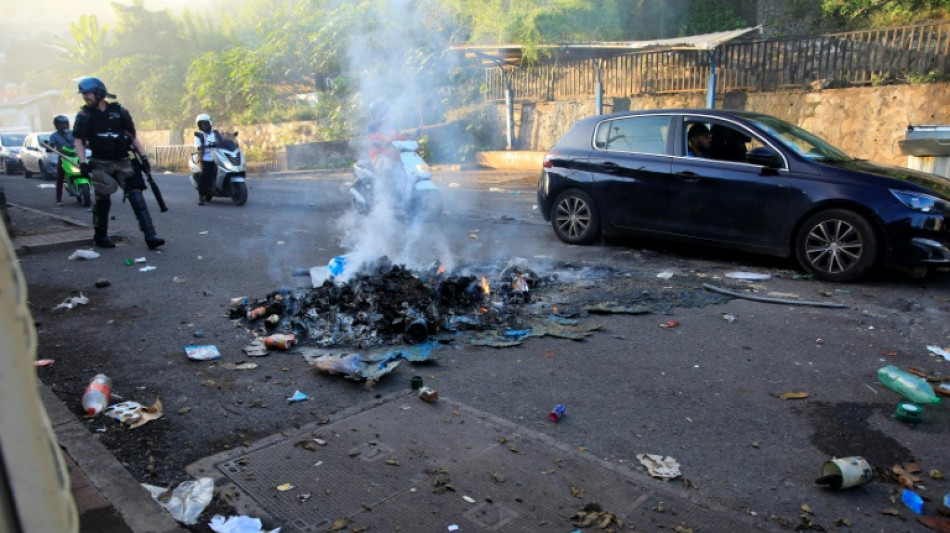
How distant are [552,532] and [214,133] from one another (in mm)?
11801

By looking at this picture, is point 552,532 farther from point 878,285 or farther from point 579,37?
point 579,37

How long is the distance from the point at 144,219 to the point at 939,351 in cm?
844

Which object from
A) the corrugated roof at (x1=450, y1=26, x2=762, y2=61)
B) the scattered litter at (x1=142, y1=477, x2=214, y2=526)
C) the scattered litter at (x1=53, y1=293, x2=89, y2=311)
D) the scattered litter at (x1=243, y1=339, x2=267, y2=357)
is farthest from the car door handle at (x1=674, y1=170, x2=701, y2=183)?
the corrugated roof at (x1=450, y1=26, x2=762, y2=61)

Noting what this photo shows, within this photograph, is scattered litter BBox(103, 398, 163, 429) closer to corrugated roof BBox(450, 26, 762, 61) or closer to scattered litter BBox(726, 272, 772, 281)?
scattered litter BBox(726, 272, 772, 281)

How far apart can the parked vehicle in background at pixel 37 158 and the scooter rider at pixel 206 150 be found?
946 cm

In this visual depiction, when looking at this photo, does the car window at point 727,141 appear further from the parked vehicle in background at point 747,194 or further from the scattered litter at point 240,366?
the scattered litter at point 240,366

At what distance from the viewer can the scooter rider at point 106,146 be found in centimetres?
751

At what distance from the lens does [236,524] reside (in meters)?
2.66

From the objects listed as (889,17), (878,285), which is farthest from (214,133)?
(889,17)

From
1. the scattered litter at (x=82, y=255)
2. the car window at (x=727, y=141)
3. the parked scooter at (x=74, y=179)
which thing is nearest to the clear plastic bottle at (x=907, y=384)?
the car window at (x=727, y=141)

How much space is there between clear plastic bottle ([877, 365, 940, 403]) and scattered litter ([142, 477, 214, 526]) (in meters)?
3.91

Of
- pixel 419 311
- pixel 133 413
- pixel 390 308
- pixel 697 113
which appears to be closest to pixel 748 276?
pixel 697 113

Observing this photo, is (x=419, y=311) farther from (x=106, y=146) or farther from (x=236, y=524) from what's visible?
(x=106, y=146)

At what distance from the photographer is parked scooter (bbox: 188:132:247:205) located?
12289 millimetres
